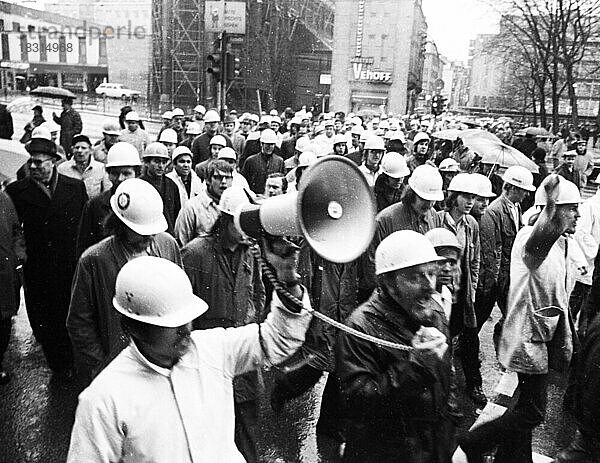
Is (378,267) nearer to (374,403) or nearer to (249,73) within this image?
(374,403)

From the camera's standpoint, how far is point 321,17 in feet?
169

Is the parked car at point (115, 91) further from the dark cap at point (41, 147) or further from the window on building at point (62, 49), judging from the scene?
the dark cap at point (41, 147)

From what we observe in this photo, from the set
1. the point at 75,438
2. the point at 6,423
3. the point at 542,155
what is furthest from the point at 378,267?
the point at 542,155

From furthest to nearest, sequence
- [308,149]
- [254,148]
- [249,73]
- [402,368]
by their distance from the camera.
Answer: [249,73] < [254,148] < [308,149] < [402,368]

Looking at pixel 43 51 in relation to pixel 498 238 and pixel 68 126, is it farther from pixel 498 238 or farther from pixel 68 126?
pixel 498 238

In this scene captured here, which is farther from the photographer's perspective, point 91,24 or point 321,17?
point 321,17

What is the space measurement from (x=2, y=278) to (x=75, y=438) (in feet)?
10.9

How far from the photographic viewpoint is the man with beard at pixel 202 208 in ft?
16.3

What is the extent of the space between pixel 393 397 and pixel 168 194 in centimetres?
413

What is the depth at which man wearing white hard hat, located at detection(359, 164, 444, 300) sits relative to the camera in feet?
17.0

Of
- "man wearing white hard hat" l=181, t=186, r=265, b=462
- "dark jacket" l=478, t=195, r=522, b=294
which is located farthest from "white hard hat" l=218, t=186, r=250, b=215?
"dark jacket" l=478, t=195, r=522, b=294

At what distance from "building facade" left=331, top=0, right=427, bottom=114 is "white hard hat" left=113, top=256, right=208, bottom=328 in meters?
45.4

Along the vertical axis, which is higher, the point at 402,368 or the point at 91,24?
the point at 91,24

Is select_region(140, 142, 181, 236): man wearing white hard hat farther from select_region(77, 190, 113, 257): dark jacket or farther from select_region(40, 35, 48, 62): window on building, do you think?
select_region(40, 35, 48, 62): window on building
